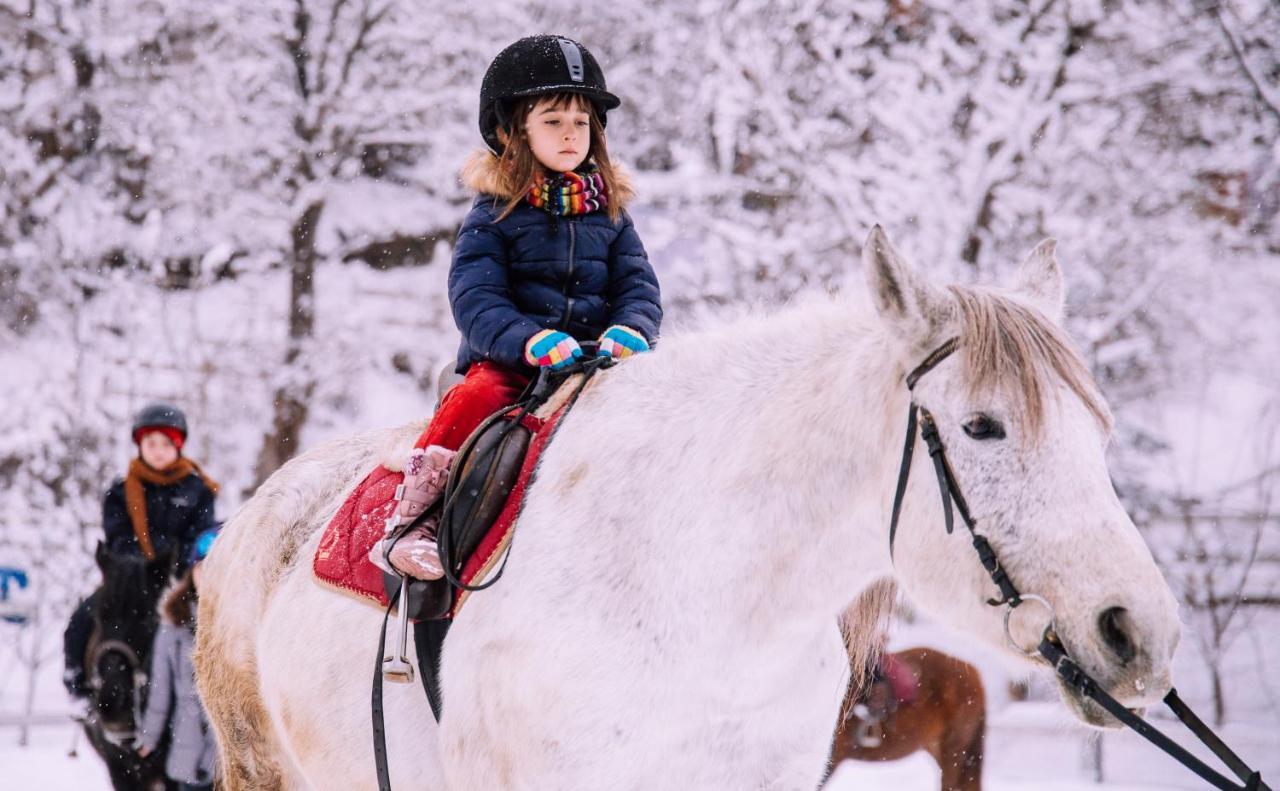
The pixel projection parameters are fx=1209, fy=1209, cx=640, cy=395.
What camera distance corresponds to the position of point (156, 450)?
23.1ft

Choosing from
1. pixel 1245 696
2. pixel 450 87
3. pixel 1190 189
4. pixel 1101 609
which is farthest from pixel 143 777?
pixel 1190 189

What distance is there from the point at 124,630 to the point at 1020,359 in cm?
610

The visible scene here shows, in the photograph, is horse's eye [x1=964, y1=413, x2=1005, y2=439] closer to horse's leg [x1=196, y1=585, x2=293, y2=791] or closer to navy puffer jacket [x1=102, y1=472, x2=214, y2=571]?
horse's leg [x1=196, y1=585, x2=293, y2=791]

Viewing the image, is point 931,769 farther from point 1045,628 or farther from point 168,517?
point 1045,628

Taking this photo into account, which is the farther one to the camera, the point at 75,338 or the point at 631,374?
the point at 75,338

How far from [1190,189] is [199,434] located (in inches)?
421

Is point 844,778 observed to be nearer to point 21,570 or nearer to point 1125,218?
point 1125,218

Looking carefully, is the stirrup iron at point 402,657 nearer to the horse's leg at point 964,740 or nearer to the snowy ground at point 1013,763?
the horse's leg at point 964,740

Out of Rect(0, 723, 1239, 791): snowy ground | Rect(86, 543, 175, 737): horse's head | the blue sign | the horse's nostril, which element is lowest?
Rect(0, 723, 1239, 791): snowy ground

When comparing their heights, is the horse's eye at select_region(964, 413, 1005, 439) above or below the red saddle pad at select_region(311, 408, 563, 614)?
above

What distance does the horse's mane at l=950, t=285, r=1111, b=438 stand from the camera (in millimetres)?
2125

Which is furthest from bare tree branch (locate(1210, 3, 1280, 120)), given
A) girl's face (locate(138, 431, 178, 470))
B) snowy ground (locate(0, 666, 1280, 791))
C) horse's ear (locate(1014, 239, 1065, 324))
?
horse's ear (locate(1014, 239, 1065, 324))

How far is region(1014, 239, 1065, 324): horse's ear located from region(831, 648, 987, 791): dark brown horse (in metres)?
5.31

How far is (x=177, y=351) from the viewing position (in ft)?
43.6
